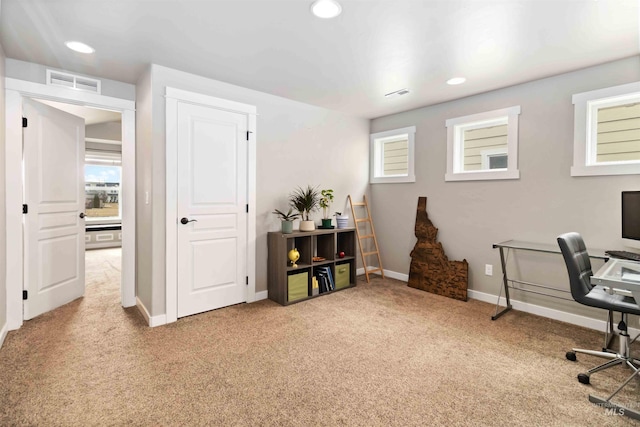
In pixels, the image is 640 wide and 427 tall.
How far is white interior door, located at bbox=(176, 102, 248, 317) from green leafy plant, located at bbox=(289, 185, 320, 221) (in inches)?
26.9

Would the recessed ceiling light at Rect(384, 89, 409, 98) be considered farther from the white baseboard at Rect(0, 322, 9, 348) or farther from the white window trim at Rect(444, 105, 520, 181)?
the white baseboard at Rect(0, 322, 9, 348)

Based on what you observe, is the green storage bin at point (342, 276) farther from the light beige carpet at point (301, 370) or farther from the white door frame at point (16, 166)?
the white door frame at point (16, 166)

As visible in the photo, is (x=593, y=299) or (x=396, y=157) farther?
(x=396, y=157)

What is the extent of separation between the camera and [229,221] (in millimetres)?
3584

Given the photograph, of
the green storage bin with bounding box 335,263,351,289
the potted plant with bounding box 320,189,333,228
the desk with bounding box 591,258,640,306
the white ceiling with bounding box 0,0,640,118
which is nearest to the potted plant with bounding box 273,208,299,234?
the potted plant with bounding box 320,189,333,228

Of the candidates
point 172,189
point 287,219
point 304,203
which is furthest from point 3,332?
→ point 304,203

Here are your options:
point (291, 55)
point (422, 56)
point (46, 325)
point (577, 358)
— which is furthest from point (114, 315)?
point (577, 358)

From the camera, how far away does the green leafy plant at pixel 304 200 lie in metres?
4.06

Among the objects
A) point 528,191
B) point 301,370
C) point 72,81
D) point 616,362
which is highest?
point 72,81

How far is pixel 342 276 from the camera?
14.3 feet

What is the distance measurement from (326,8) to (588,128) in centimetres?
268

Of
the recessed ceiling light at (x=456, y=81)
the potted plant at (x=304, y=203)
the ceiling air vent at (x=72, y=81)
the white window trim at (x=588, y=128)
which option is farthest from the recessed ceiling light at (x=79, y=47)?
the white window trim at (x=588, y=128)

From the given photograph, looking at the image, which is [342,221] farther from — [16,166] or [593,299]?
[16,166]

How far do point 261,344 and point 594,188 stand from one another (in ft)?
10.8
